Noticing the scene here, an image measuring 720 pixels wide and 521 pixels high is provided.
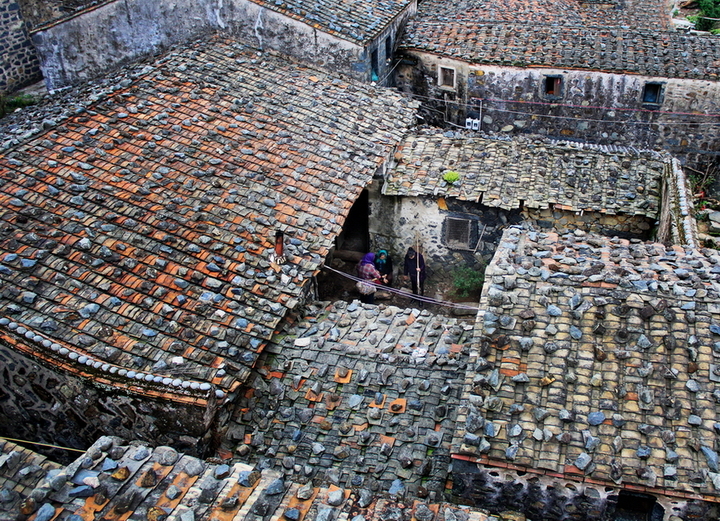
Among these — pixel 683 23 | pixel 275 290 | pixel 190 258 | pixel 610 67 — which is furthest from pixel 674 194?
pixel 683 23

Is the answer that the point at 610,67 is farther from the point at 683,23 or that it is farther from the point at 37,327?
the point at 37,327

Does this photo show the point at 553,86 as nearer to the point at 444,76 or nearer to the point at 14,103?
the point at 444,76

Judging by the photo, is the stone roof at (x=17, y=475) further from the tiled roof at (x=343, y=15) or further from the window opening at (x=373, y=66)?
the window opening at (x=373, y=66)

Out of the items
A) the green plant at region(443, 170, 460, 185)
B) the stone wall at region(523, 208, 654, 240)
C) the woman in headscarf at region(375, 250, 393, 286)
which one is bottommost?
the woman in headscarf at region(375, 250, 393, 286)

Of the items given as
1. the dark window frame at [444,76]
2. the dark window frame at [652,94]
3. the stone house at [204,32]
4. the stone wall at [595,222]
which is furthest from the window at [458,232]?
the dark window frame at [652,94]

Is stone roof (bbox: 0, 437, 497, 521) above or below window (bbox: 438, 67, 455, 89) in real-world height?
above

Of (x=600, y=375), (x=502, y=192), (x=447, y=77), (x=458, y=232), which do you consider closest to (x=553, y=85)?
(x=447, y=77)

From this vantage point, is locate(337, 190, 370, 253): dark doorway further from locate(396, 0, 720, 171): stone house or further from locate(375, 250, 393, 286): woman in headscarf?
locate(396, 0, 720, 171): stone house

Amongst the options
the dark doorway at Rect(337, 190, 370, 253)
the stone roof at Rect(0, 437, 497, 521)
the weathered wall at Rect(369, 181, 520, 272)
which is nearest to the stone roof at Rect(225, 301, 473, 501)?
the stone roof at Rect(0, 437, 497, 521)

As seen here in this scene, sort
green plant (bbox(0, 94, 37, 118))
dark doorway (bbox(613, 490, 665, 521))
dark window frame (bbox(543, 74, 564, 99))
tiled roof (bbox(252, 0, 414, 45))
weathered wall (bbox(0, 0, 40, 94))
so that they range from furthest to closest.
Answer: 1. weathered wall (bbox(0, 0, 40, 94))
2. green plant (bbox(0, 94, 37, 118))
3. dark window frame (bbox(543, 74, 564, 99))
4. tiled roof (bbox(252, 0, 414, 45))
5. dark doorway (bbox(613, 490, 665, 521))
